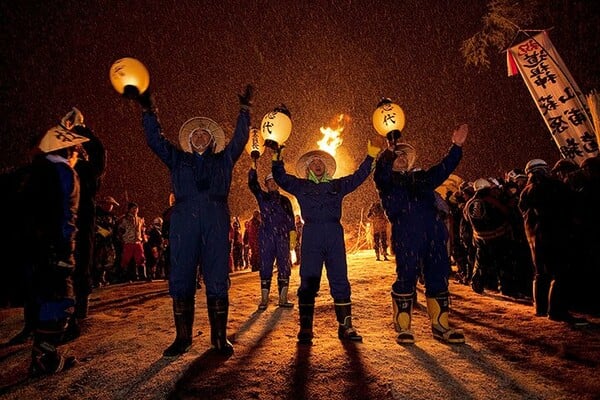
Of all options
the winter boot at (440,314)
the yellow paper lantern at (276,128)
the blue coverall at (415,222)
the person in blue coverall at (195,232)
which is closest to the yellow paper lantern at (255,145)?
the yellow paper lantern at (276,128)

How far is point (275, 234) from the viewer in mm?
7129

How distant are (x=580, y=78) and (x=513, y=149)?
5.78 meters

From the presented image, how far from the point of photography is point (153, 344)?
176 inches

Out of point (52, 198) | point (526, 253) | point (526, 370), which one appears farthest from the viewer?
point (526, 253)

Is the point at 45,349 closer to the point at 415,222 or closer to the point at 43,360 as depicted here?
the point at 43,360

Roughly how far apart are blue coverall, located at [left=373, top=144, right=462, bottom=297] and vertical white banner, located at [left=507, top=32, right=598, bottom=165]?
5.83 metres

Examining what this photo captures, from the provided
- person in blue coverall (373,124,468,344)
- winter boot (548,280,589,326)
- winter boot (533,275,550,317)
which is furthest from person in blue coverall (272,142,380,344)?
winter boot (533,275,550,317)

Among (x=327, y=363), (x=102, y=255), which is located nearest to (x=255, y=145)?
(x=327, y=363)

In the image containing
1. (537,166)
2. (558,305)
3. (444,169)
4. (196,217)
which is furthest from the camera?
(537,166)

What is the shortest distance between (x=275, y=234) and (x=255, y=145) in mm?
1893

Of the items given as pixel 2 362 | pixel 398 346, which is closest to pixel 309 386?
pixel 398 346

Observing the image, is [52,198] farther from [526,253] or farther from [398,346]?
[526,253]

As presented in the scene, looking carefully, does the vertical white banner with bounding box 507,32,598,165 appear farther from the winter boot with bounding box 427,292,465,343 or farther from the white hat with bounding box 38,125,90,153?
the white hat with bounding box 38,125,90,153

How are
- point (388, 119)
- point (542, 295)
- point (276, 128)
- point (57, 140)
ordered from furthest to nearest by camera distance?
1. point (542, 295)
2. point (276, 128)
3. point (388, 119)
4. point (57, 140)
